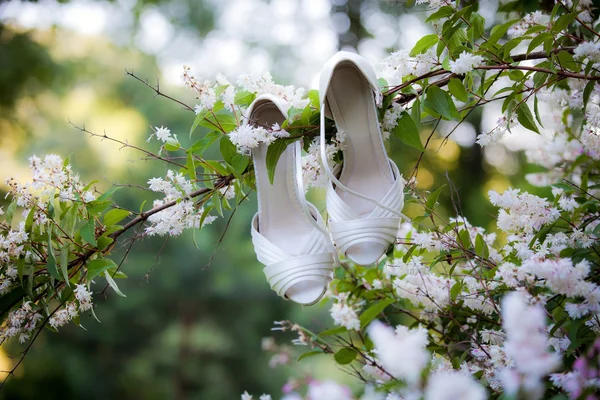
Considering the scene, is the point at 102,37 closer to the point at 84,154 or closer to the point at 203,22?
the point at 203,22

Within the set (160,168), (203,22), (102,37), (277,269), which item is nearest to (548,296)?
(277,269)

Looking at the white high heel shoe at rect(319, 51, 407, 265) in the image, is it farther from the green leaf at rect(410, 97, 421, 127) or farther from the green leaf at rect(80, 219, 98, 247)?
the green leaf at rect(80, 219, 98, 247)

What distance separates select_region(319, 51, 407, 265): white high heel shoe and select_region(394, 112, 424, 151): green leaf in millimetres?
33

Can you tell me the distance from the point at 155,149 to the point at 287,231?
2.22 m

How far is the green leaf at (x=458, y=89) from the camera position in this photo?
67cm

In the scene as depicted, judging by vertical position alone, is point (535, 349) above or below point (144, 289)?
below

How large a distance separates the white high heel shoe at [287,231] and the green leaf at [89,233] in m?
0.22

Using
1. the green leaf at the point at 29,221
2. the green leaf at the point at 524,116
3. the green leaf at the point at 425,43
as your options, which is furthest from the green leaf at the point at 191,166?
the green leaf at the point at 524,116

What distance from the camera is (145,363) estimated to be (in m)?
2.85

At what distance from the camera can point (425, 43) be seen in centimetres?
68

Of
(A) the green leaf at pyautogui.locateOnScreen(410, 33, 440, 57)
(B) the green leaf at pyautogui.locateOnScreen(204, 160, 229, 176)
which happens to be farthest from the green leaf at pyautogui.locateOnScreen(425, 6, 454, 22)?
(B) the green leaf at pyautogui.locateOnScreen(204, 160, 229, 176)

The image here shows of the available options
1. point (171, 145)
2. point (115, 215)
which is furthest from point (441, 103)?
Result: point (115, 215)

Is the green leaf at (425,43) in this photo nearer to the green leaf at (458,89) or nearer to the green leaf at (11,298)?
the green leaf at (458,89)

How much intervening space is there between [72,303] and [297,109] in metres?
0.43
